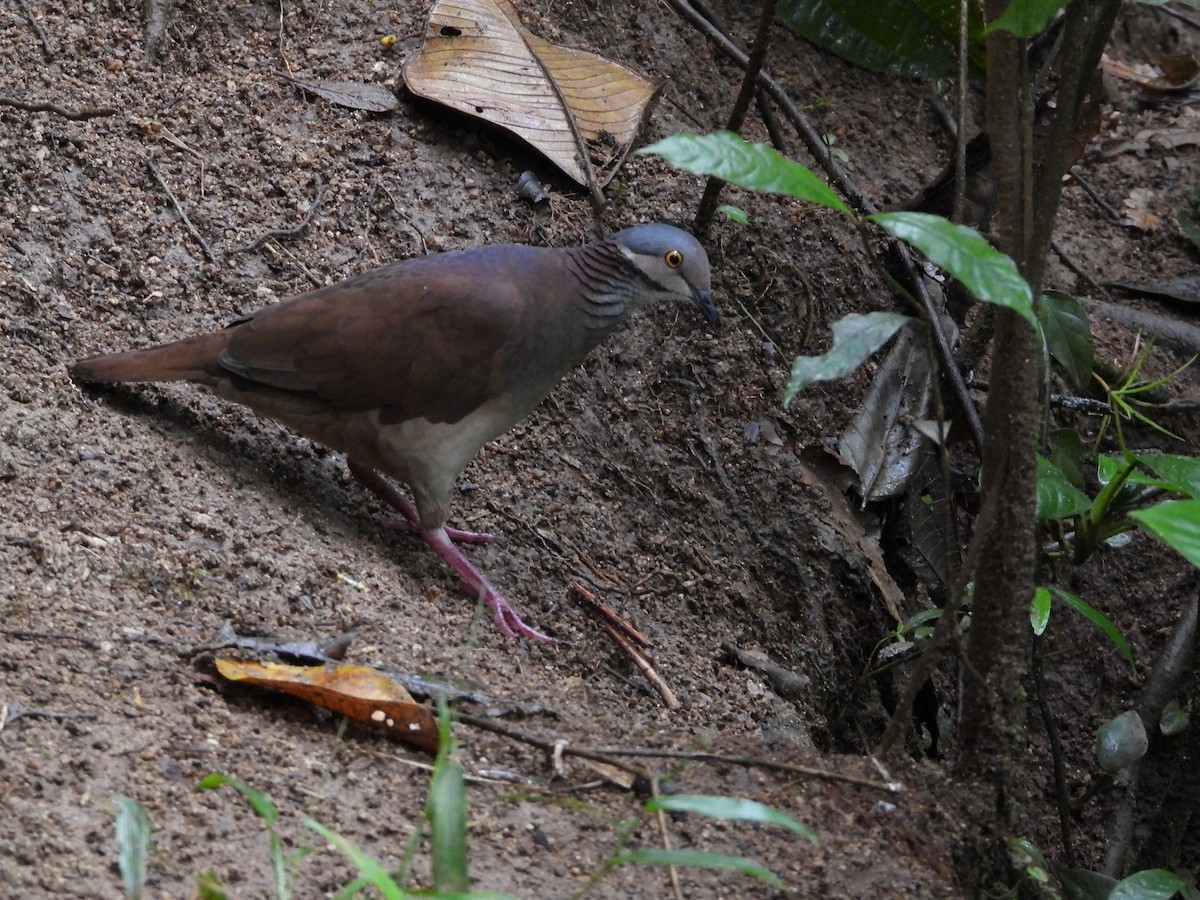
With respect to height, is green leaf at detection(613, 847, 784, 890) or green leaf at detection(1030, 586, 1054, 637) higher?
green leaf at detection(613, 847, 784, 890)

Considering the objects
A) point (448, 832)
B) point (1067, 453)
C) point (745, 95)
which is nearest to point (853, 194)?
point (745, 95)

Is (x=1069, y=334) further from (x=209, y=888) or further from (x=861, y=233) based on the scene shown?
(x=209, y=888)

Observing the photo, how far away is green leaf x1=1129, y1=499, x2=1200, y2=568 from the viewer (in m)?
2.07

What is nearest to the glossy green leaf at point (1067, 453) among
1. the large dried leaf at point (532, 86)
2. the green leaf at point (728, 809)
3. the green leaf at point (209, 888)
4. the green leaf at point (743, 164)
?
the large dried leaf at point (532, 86)

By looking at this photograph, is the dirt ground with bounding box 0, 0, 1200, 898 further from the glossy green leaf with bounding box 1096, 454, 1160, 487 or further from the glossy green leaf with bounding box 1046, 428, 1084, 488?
the glossy green leaf with bounding box 1096, 454, 1160, 487

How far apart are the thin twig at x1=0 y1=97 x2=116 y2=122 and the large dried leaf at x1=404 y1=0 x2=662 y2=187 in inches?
44.2

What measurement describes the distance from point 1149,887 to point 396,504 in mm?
2508

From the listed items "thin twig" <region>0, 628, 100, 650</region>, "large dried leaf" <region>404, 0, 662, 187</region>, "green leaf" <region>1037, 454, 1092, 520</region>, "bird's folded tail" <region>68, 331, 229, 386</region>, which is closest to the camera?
"thin twig" <region>0, 628, 100, 650</region>

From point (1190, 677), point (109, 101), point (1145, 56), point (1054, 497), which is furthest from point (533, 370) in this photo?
point (1145, 56)

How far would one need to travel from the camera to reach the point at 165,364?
3709 mm

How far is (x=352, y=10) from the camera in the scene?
5.11 meters

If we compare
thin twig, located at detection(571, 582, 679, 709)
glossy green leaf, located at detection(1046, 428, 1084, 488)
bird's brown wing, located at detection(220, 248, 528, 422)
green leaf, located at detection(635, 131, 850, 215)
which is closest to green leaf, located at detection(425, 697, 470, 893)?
green leaf, located at detection(635, 131, 850, 215)

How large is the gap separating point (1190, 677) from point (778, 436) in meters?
1.60

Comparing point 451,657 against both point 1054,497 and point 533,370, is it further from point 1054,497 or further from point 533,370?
point 1054,497
